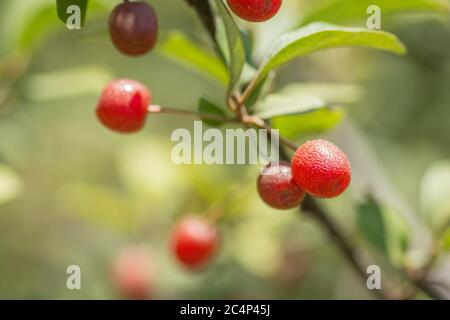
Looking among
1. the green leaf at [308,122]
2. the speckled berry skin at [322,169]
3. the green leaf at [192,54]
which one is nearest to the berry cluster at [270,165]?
the speckled berry skin at [322,169]

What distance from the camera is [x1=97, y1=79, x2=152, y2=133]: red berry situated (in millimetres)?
1382

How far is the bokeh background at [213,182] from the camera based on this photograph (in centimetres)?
229

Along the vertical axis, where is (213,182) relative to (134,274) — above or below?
above

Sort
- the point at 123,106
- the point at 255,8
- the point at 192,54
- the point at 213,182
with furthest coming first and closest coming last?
the point at 213,182 < the point at 192,54 < the point at 123,106 < the point at 255,8

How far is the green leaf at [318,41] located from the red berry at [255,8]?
11cm

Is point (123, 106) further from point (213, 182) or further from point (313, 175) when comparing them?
point (213, 182)

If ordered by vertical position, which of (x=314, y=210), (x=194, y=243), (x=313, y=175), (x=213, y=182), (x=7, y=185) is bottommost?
(x=313, y=175)

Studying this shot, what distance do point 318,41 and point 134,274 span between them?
172 cm

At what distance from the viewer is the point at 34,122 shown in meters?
2.95

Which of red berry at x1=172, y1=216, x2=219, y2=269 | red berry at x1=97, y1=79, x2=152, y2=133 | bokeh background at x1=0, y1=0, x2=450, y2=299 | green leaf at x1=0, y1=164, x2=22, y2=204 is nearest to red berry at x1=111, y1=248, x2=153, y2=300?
bokeh background at x1=0, y1=0, x2=450, y2=299

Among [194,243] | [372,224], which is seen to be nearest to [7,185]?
[194,243]

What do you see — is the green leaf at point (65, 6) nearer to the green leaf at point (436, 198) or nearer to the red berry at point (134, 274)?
the green leaf at point (436, 198)

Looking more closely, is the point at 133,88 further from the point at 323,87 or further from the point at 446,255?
the point at 446,255

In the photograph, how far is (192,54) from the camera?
1664 mm
